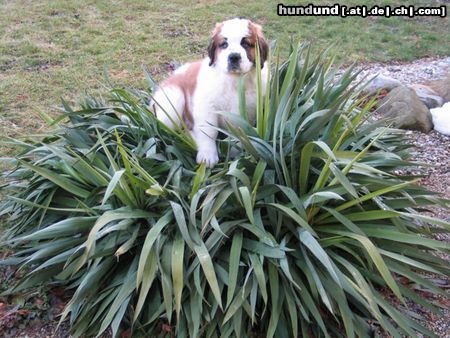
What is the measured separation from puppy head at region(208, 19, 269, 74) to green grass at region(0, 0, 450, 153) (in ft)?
8.65

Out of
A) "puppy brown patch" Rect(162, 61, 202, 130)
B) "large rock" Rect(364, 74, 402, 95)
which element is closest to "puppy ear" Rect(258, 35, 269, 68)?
"puppy brown patch" Rect(162, 61, 202, 130)

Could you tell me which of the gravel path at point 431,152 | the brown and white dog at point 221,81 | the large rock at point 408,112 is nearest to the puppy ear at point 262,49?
the brown and white dog at point 221,81

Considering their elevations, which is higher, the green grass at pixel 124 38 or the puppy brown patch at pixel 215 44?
the puppy brown patch at pixel 215 44

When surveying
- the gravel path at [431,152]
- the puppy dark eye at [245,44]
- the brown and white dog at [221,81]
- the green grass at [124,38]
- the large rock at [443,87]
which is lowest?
the gravel path at [431,152]

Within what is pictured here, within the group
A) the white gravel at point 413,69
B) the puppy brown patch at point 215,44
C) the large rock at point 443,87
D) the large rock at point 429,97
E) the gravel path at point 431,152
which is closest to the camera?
→ the gravel path at point 431,152

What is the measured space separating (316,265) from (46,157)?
2017 millimetres

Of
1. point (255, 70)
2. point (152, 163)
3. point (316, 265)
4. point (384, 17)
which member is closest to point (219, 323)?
point (316, 265)

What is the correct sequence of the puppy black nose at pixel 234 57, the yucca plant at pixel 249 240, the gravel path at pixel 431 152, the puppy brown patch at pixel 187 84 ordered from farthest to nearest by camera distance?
the puppy brown patch at pixel 187 84
the puppy black nose at pixel 234 57
the gravel path at pixel 431 152
the yucca plant at pixel 249 240

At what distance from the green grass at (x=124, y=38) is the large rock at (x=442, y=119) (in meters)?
2.25

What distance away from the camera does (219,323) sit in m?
2.75

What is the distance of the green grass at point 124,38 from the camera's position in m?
6.19

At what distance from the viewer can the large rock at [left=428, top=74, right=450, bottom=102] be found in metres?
5.95

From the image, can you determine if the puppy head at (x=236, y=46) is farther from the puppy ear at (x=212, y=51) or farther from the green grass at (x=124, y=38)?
the green grass at (x=124, y=38)

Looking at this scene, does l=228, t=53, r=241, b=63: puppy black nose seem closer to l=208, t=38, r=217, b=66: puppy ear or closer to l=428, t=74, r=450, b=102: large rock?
l=208, t=38, r=217, b=66: puppy ear
